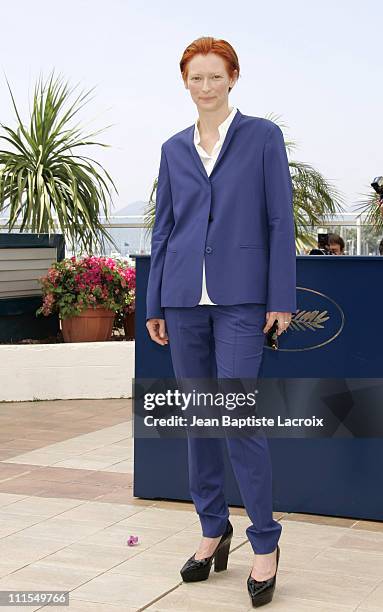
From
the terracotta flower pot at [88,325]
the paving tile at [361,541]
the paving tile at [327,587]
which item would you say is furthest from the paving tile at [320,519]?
the terracotta flower pot at [88,325]

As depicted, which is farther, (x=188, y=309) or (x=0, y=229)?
(x=0, y=229)

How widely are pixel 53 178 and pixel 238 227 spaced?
21.7 feet

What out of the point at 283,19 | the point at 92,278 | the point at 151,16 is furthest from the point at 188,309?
the point at 283,19

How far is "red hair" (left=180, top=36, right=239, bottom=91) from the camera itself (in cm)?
340

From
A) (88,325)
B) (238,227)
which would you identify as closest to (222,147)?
(238,227)

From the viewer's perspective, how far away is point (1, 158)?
996 cm

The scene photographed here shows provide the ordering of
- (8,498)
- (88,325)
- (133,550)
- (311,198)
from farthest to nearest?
(311,198) → (88,325) → (8,498) → (133,550)

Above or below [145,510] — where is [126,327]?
above

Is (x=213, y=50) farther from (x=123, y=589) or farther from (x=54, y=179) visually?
(x=54, y=179)

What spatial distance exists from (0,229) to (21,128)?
1016mm

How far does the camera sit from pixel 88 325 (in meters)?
8.35

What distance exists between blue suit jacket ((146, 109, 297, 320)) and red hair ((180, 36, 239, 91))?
6.8 inches

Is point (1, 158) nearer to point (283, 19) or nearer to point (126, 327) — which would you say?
point (126, 327)

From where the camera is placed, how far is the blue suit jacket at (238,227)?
334 cm
